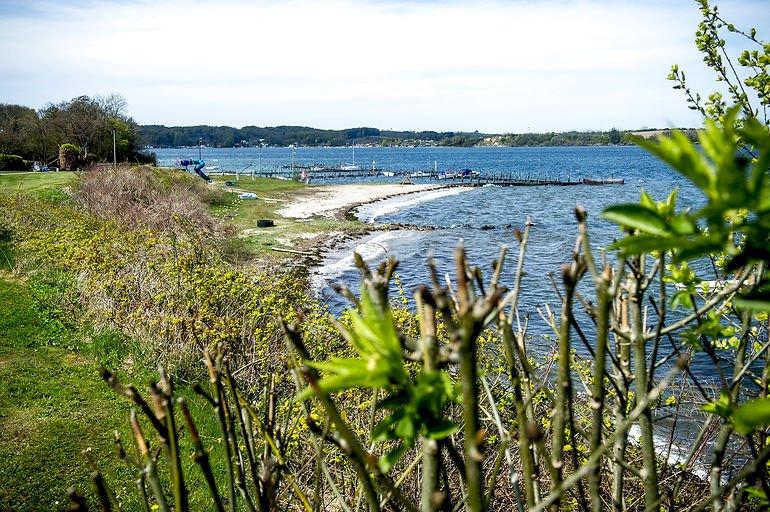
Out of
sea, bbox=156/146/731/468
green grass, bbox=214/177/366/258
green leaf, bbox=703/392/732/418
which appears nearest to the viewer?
green leaf, bbox=703/392/732/418

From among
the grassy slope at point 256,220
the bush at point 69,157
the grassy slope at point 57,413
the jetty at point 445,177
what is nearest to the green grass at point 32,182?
the grassy slope at point 256,220

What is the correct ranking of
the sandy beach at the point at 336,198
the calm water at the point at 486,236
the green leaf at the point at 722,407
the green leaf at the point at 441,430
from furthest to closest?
the sandy beach at the point at 336,198 → the calm water at the point at 486,236 → the green leaf at the point at 722,407 → the green leaf at the point at 441,430

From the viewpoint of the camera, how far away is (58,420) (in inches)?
321

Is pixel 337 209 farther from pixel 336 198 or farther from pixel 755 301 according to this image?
pixel 755 301

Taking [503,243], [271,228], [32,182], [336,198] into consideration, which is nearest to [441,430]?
→ [503,243]

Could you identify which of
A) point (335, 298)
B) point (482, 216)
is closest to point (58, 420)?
point (335, 298)

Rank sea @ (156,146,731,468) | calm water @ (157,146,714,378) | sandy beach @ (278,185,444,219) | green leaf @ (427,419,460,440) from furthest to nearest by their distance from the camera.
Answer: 1. sandy beach @ (278,185,444,219)
2. calm water @ (157,146,714,378)
3. sea @ (156,146,731,468)
4. green leaf @ (427,419,460,440)

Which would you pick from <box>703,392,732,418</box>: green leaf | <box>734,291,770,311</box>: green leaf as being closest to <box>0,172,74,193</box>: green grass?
<box>703,392,732,418</box>: green leaf

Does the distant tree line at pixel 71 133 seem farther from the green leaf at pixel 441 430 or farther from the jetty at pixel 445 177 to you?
the green leaf at pixel 441 430

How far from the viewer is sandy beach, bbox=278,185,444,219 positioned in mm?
44969

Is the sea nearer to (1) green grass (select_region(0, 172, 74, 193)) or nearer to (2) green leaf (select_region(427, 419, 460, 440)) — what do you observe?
(2) green leaf (select_region(427, 419, 460, 440))

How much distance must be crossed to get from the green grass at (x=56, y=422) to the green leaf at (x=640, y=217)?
19.4 ft

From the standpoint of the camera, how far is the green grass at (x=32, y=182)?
96.1 feet

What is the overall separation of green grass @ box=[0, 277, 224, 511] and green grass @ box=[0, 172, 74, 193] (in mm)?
20297
